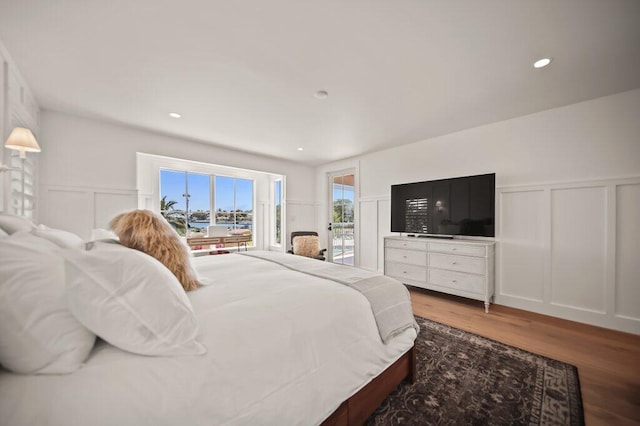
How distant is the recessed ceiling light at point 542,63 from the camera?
193cm

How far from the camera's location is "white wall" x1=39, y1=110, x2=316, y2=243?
9.53ft

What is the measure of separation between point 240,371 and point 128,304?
441 millimetres

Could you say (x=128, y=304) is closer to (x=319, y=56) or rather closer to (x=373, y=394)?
(x=373, y=394)

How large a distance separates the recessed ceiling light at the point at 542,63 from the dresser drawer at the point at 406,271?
253cm

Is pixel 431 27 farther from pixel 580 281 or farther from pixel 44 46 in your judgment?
pixel 580 281

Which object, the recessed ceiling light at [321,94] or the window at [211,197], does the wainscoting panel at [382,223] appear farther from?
the recessed ceiling light at [321,94]

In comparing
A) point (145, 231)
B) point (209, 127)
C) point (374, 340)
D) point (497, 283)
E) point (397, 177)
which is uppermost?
point (209, 127)

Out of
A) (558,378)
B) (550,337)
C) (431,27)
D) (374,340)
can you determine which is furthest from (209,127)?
(550,337)

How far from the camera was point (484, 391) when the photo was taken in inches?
63.9

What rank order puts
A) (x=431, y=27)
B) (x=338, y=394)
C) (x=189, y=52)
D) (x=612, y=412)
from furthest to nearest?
(x=189, y=52)
(x=431, y=27)
(x=612, y=412)
(x=338, y=394)

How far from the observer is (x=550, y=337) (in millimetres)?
2342

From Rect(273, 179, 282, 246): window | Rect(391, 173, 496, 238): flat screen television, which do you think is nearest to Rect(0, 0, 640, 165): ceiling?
Rect(391, 173, 496, 238): flat screen television

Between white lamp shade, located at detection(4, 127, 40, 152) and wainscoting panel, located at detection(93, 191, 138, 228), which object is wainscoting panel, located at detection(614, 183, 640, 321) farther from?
wainscoting panel, located at detection(93, 191, 138, 228)

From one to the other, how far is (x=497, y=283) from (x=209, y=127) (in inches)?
174
